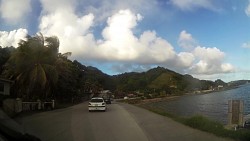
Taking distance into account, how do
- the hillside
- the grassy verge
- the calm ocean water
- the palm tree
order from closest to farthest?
the grassy verge → the palm tree → the calm ocean water → the hillside

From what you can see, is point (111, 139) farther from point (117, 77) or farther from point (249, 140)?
point (117, 77)

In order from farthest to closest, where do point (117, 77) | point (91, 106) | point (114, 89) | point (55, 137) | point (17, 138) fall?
point (117, 77), point (114, 89), point (91, 106), point (55, 137), point (17, 138)

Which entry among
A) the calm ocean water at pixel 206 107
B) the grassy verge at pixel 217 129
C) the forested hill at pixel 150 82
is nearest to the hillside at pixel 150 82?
the forested hill at pixel 150 82

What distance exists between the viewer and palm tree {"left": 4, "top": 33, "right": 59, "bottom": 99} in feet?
136

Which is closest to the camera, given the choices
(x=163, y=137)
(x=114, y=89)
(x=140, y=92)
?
(x=163, y=137)

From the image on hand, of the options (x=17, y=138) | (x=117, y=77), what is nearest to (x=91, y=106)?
(x=17, y=138)

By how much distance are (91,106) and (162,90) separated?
395ft

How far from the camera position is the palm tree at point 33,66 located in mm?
41562

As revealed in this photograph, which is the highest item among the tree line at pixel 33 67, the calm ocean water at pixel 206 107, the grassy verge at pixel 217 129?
the tree line at pixel 33 67

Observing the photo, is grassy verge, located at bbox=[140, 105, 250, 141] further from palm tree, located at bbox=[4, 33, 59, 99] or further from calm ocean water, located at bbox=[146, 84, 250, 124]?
palm tree, located at bbox=[4, 33, 59, 99]

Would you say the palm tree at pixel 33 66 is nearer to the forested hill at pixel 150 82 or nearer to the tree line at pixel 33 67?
the tree line at pixel 33 67

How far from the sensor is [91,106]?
3459 cm

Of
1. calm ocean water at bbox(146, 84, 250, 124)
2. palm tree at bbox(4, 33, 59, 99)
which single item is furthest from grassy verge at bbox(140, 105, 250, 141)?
palm tree at bbox(4, 33, 59, 99)

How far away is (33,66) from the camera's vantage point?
41.9 metres
